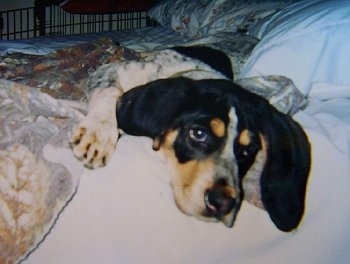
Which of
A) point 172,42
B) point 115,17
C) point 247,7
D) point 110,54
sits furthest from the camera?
point 115,17

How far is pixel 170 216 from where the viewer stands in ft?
2.76

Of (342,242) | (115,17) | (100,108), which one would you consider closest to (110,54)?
(100,108)

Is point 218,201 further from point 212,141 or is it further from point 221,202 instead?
point 212,141

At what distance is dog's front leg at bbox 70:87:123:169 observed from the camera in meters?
0.82

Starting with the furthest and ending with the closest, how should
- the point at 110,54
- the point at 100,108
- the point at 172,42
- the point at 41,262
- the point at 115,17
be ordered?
the point at 115,17
the point at 172,42
the point at 110,54
the point at 100,108
the point at 41,262

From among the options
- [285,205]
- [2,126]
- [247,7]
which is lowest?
[285,205]

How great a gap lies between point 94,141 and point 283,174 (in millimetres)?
389

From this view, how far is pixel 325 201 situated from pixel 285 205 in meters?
0.11

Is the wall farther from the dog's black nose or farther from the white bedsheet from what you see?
the dog's black nose

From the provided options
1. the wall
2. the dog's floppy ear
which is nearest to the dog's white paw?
the dog's floppy ear

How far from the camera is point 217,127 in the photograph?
83 cm

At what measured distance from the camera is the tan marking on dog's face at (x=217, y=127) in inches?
32.8

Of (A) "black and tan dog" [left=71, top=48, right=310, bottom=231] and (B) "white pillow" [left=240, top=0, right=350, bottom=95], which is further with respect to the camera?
(B) "white pillow" [left=240, top=0, right=350, bottom=95]

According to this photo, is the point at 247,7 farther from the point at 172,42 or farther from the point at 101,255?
the point at 101,255
